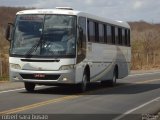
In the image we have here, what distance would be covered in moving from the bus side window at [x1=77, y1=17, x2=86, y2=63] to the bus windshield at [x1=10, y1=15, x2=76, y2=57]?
31cm

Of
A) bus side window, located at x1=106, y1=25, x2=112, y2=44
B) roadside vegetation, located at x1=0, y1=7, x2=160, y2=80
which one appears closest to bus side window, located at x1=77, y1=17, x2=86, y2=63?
bus side window, located at x1=106, y1=25, x2=112, y2=44

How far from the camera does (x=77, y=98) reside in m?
19.8

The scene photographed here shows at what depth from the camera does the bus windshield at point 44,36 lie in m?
21.0

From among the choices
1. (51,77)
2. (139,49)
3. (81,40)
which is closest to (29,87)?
(51,77)

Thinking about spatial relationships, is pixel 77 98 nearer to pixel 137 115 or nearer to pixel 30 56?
pixel 30 56

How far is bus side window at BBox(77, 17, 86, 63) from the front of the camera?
21547 mm

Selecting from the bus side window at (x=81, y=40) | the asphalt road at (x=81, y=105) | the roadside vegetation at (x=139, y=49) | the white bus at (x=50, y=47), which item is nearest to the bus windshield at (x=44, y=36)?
the white bus at (x=50, y=47)

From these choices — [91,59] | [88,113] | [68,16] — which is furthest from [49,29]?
[88,113]

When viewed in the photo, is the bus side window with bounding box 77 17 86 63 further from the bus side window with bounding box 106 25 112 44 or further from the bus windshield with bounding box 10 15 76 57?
the bus side window with bounding box 106 25 112 44

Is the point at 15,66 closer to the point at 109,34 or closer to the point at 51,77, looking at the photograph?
the point at 51,77

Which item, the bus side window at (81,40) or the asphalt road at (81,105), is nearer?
the asphalt road at (81,105)

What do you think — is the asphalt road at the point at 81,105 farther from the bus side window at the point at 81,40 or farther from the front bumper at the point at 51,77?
the bus side window at the point at 81,40

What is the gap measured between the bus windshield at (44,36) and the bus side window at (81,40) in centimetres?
31

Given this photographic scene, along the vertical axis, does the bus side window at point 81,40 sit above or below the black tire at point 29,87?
above
